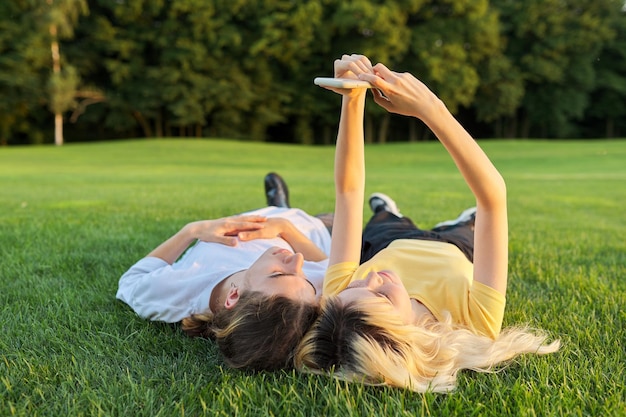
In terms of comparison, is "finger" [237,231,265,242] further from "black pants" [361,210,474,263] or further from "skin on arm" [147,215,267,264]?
"black pants" [361,210,474,263]

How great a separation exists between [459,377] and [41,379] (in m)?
1.27

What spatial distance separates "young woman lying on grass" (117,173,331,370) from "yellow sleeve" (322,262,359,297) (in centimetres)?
7

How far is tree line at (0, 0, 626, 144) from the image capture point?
23.9 metres

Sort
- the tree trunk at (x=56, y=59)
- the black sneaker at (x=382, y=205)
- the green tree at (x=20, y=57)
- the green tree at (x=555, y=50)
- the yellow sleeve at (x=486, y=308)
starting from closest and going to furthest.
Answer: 1. the yellow sleeve at (x=486, y=308)
2. the black sneaker at (x=382, y=205)
3. the green tree at (x=20, y=57)
4. the tree trunk at (x=56, y=59)
5. the green tree at (x=555, y=50)

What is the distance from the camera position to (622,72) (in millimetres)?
32406

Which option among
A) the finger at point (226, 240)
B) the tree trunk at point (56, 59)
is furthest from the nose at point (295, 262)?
the tree trunk at point (56, 59)

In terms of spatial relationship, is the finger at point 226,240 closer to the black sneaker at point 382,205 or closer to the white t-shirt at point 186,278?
the white t-shirt at point 186,278

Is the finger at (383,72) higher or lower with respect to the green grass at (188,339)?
higher

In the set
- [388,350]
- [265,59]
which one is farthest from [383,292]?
[265,59]

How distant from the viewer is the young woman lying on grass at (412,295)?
4.75ft

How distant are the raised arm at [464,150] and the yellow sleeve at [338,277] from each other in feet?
1.58

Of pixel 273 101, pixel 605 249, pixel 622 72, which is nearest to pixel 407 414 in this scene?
pixel 605 249

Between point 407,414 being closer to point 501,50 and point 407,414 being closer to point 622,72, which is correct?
point 501,50

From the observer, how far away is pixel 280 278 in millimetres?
1708
